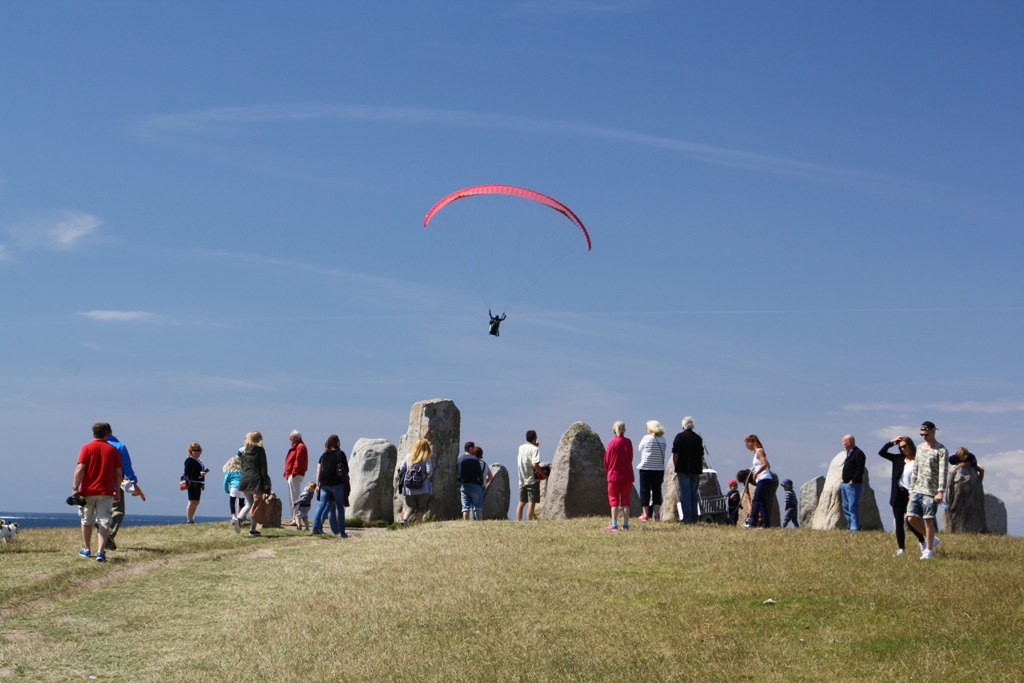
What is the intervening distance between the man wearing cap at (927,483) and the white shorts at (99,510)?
1299 cm

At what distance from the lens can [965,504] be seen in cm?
2144

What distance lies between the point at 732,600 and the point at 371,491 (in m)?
14.9

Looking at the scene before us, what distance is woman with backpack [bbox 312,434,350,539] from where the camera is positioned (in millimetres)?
20438

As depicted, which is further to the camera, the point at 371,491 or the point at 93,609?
the point at 371,491

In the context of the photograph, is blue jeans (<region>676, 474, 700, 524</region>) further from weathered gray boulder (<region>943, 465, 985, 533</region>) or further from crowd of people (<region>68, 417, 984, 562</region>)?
weathered gray boulder (<region>943, 465, 985, 533</region>)

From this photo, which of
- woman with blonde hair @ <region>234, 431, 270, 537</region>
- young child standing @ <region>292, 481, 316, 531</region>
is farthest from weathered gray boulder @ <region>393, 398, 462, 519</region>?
woman with blonde hair @ <region>234, 431, 270, 537</region>

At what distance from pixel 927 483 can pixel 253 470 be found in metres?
13.3

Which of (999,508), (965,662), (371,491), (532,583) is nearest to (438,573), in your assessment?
(532,583)

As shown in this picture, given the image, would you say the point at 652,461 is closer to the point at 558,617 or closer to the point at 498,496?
the point at 498,496

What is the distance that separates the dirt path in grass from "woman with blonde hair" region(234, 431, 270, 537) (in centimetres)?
132

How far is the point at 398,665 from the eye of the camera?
9.19m

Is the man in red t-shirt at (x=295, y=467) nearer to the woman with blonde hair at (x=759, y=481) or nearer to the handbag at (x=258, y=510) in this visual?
the handbag at (x=258, y=510)

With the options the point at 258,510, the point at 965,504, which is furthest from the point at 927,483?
the point at 258,510

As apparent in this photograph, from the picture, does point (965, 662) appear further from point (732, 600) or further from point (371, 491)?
point (371, 491)
